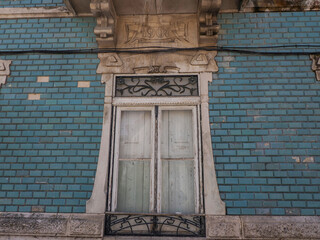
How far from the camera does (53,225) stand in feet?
13.9

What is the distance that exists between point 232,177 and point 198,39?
2.34 metres

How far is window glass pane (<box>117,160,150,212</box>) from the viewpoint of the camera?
450 centimetres

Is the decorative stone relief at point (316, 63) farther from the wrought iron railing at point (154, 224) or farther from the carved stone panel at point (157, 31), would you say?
the wrought iron railing at point (154, 224)

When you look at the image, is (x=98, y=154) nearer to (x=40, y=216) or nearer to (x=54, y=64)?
(x=40, y=216)

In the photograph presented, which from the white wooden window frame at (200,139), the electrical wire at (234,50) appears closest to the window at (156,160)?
the white wooden window frame at (200,139)

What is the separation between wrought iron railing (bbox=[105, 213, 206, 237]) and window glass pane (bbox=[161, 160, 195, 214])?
181mm

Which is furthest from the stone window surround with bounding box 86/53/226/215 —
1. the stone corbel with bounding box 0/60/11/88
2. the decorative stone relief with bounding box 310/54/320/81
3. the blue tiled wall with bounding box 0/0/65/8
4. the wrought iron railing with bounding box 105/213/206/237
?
the decorative stone relief with bounding box 310/54/320/81

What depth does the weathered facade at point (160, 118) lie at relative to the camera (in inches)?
167

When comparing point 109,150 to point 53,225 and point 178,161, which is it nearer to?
point 178,161

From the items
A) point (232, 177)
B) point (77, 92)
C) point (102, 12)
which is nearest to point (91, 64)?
point (77, 92)

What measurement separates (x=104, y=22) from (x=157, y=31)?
91 centimetres

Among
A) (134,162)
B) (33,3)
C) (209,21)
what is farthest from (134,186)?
(33,3)

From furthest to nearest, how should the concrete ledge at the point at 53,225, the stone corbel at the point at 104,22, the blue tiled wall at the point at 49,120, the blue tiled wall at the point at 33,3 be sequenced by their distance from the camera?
1. the blue tiled wall at the point at 33,3
2. the stone corbel at the point at 104,22
3. the blue tiled wall at the point at 49,120
4. the concrete ledge at the point at 53,225

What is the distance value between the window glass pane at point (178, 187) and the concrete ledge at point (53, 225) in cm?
99
